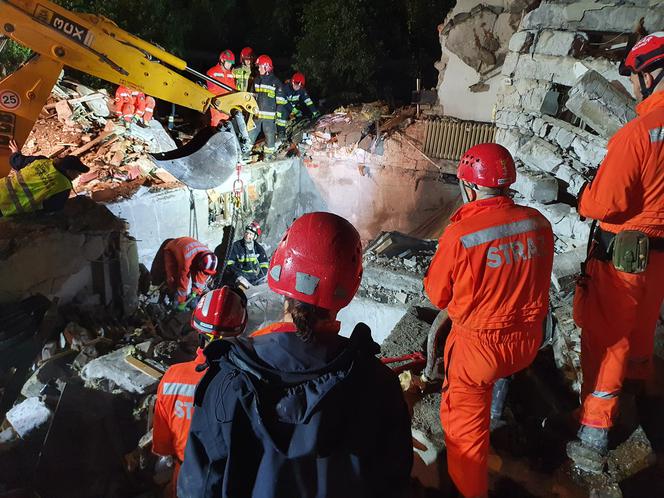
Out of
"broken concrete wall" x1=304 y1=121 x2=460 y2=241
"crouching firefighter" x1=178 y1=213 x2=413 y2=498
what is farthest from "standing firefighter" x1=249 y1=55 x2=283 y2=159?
"crouching firefighter" x1=178 y1=213 x2=413 y2=498

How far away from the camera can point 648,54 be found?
254 cm

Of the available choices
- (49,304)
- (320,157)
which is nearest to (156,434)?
(49,304)

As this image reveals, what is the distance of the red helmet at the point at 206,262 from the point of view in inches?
274

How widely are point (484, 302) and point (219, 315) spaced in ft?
5.73

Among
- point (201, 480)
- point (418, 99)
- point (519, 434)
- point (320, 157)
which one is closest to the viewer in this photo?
point (201, 480)

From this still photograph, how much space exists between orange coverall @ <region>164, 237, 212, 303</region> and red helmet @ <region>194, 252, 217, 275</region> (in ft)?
0.22

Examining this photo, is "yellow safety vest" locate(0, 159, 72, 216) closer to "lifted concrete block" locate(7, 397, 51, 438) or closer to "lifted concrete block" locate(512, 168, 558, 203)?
"lifted concrete block" locate(7, 397, 51, 438)

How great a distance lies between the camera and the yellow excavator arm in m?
5.13

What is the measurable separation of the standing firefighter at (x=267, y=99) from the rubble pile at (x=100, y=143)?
2.11 m

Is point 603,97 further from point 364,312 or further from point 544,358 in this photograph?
point 364,312

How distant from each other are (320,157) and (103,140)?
180 inches

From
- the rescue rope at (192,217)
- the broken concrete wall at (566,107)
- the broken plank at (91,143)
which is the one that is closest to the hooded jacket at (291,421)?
the broken concrete wall at (566,107)

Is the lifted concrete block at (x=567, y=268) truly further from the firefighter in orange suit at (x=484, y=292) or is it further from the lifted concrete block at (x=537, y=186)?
the firefighter in orange suit at (x=484, y=292)

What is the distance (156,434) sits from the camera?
2.43 meters
